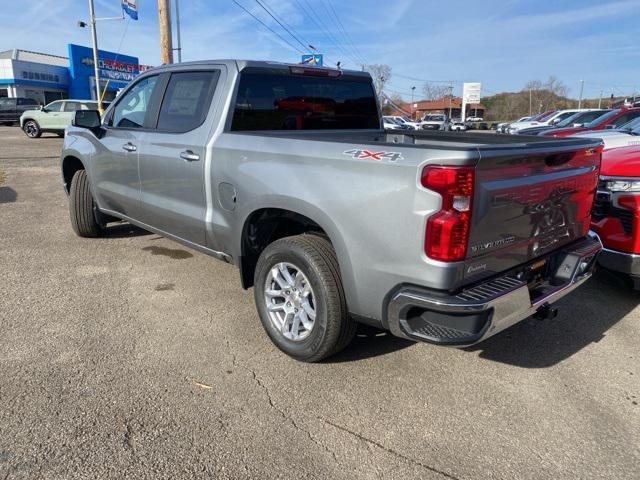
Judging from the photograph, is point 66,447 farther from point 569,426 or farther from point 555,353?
point 555,353

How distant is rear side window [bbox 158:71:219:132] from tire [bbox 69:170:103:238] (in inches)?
76.7

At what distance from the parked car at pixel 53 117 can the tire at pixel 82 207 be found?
16.7 meters

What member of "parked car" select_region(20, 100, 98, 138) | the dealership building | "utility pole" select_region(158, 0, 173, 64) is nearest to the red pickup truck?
"utility pole" select_region(158, 0, 173, 64)

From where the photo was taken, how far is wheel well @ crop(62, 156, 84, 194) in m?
5.96

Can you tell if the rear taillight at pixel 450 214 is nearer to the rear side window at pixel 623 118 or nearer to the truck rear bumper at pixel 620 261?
the truck rear bumper at pixel 620 261

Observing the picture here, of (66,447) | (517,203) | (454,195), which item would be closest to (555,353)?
(517,203)

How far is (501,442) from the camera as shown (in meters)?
2.55

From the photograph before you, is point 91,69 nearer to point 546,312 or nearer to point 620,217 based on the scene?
point 620,217

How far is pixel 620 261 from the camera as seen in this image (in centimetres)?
401

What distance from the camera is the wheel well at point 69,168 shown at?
19.5ft

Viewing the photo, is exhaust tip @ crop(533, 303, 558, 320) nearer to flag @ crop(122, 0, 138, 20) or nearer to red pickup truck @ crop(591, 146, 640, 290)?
red pickup truck @ crop(591, 146, 640, 290)

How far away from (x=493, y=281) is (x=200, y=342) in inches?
79.3

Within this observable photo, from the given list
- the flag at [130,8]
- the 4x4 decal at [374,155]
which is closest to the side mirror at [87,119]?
the 4x4 decal at [374,155]

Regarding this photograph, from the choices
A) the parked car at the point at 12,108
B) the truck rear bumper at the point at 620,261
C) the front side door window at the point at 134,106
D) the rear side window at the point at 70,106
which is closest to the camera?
the truck rear bumper at the point at 620,261
